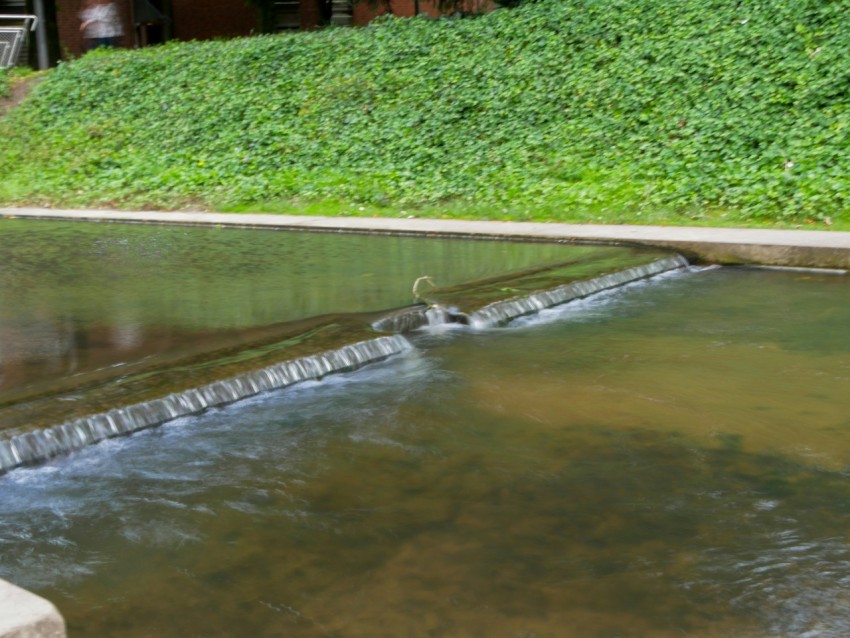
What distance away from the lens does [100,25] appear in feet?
78.7

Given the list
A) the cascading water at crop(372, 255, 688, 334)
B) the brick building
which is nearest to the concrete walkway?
the cascading water at crop(372, 255, 688, 334)

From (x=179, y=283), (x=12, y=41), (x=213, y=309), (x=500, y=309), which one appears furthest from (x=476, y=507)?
(x=12, y=41)

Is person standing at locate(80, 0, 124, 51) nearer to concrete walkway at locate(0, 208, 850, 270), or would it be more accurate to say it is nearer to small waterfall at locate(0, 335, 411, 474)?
concrete walkway at locate(0, 208, 850, 270)

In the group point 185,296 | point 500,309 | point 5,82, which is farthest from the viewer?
point 5,82

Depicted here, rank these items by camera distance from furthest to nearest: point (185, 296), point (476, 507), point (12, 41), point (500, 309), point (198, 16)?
point (198, 16)
point (12, 41)
point (185, 296)
point (500, 309)
point (476, 507)

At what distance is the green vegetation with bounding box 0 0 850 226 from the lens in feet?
43.9

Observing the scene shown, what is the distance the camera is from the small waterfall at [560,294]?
827cm

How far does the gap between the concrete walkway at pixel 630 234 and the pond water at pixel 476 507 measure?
3.06m

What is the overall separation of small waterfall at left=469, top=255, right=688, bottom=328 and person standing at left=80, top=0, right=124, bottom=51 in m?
16.9

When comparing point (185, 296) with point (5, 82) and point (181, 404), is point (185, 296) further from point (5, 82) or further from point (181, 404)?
point (5, 82)

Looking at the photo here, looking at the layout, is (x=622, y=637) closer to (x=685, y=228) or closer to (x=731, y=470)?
(x=731, y=470)

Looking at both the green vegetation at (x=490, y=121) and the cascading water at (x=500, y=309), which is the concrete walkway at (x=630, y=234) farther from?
the cascading water at (x=500, y=309)

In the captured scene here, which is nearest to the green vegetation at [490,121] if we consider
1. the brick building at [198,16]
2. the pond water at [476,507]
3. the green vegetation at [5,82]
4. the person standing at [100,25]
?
the green vegetation at [5,82]

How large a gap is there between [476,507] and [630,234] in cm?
702
